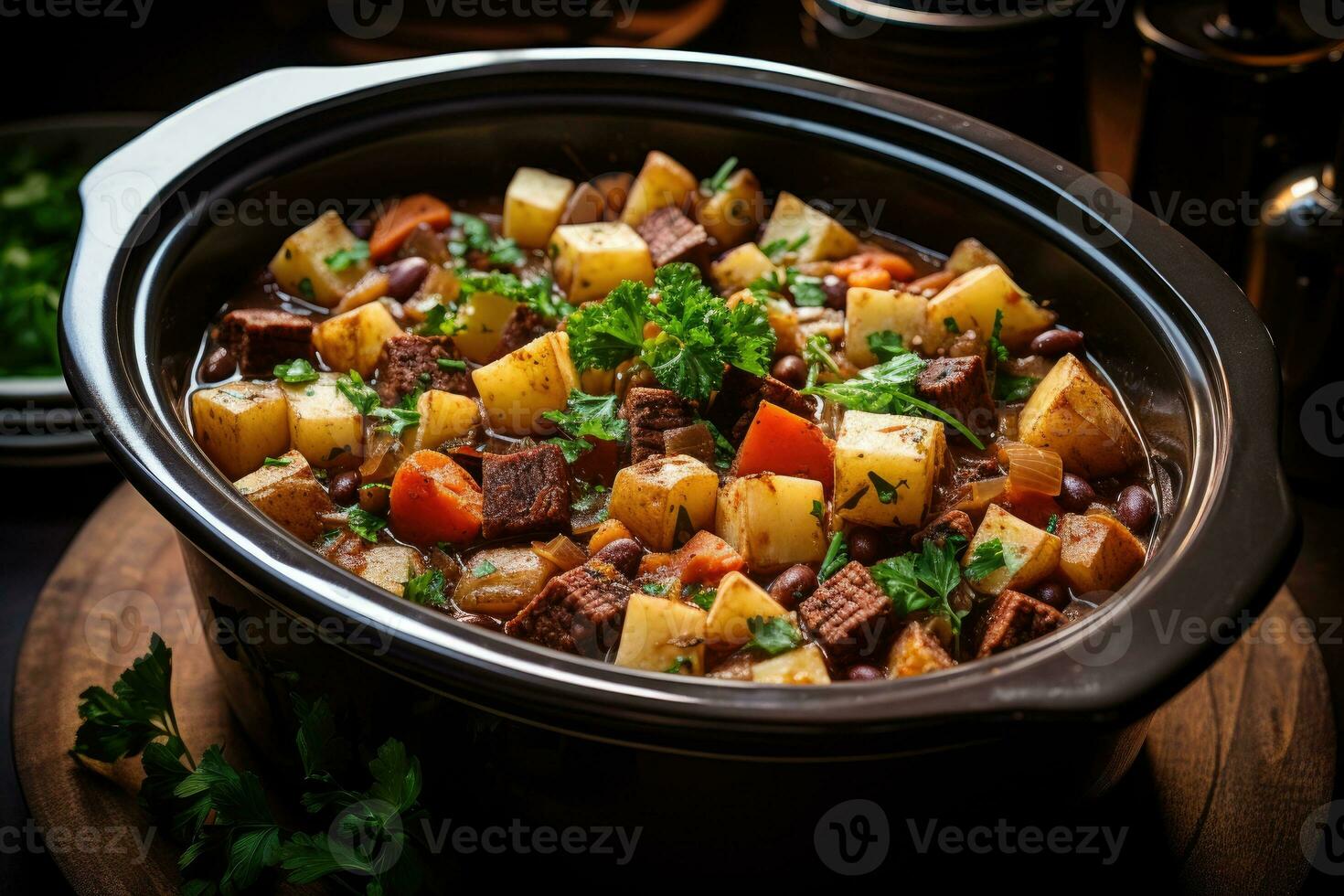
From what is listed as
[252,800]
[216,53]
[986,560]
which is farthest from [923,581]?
[216,53]

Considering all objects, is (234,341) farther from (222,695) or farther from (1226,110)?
(1226,110)

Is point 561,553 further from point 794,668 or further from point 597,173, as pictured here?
point 597,173

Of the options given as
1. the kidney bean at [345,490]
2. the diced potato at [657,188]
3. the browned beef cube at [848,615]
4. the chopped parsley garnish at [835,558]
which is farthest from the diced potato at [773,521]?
the diced potato at [657,188]

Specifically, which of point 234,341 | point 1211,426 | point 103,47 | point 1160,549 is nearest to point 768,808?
point 1160,549

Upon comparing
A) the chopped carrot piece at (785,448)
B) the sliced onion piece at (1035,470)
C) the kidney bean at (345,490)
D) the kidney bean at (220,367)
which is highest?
the sliced onion piece at (1035,470)

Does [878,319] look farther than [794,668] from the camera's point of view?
Yes

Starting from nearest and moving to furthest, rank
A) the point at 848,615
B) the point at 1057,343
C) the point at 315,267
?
the point at 848,615 → the point at 1057,343 → the point at 315,267

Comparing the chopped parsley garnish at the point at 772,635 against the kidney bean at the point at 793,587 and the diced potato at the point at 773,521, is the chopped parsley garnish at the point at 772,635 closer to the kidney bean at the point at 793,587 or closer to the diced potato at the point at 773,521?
the kidney bean at the point at 793,587

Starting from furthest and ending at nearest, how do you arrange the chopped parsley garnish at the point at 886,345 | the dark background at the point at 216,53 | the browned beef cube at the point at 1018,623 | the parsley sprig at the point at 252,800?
the dark background at the point at 216,53, the chopped parsley garnish at the point at 886,345, the browned beef cube at the point at 1018,623, the parsley sprig at the point at 252,800
